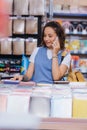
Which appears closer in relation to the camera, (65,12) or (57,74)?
(57,74)

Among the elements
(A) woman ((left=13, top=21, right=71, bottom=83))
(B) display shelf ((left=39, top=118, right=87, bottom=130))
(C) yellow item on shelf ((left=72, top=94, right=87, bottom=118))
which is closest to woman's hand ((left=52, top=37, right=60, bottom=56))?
(A) woman ((left=13, top=21, right=71, bottom=83))

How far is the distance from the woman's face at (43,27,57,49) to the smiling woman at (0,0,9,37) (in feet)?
5.77

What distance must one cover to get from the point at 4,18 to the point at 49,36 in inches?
70.9

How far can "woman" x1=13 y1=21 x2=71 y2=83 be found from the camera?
2.32 metres

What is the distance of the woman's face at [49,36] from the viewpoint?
2.42 meters

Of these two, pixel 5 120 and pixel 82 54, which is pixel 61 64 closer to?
pixel 5 120

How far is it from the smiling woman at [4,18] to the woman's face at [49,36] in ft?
5.77

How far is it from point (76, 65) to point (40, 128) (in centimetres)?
384

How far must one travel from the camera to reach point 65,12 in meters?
4.55

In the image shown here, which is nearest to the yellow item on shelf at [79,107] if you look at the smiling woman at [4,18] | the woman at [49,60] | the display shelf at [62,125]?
the display shelf at [62,125]

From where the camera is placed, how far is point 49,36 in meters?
2.44

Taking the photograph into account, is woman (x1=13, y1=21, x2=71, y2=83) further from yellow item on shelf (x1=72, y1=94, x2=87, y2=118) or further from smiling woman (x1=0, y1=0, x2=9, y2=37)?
smiling woman (x1=0, y1=0, x2=9, y2=37)

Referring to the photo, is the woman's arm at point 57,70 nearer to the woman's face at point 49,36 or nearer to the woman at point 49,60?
the woman at point 49,60

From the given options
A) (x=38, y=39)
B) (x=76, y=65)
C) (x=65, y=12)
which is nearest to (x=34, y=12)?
(x=38, y=39)
